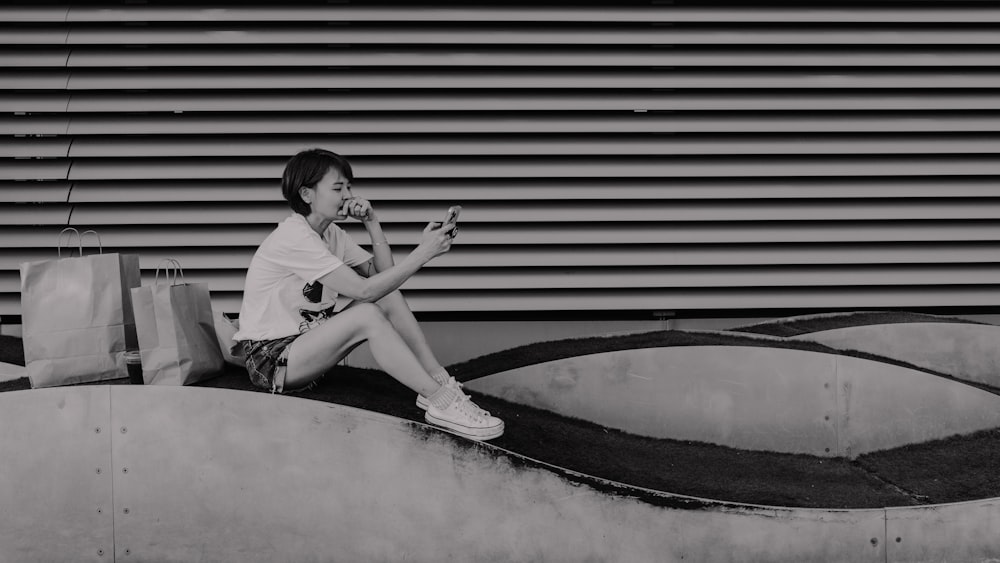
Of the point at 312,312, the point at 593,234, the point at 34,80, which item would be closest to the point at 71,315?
the point at 312,312

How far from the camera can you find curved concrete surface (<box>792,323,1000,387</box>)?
17.1 feet

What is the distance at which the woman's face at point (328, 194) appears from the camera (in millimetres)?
3889

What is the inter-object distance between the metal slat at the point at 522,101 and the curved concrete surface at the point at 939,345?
58.2 inches

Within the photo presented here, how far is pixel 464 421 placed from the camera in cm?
364

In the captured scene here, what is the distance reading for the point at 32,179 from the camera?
5.56m

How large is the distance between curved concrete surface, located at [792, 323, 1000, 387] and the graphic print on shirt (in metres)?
3.03

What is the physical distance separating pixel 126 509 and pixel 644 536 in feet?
6.77

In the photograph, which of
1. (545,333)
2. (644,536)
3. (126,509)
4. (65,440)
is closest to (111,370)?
(65,440)

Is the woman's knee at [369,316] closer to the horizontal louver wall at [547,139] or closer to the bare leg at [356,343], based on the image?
the bare leg at [356,343]

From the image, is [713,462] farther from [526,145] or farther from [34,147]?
[34,147]

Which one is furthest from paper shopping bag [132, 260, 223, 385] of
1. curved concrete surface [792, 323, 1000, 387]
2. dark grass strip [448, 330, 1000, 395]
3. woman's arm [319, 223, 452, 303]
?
curved concrete surface [792, 323, 1000, 387]

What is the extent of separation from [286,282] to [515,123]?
226 cm

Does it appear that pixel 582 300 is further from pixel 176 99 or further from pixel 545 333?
pixel 176 99

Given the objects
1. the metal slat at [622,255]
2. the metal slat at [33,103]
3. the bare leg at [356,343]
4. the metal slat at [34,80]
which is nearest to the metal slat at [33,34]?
the metal slat at [34,80]
